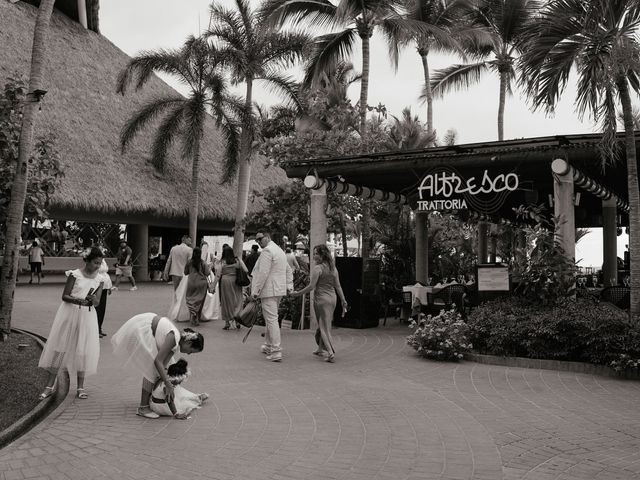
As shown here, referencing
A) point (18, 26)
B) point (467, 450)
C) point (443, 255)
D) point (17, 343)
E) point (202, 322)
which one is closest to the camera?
point (467, 450)

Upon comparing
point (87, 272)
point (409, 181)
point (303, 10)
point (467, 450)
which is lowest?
point (467, 450)

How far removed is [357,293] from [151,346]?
24.4ft

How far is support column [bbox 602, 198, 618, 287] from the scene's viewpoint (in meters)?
16.4

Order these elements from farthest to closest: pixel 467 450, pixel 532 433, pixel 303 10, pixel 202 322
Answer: pixel 303 10, pixel 202 322, pixel 532 433, pixel 467 450

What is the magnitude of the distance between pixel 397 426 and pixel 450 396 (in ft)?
4.66

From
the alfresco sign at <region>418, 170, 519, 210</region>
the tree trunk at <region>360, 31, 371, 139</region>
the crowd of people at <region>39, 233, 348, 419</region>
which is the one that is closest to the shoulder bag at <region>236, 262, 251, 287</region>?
the crowd of people at <region>39, 233, 348, 419</region>

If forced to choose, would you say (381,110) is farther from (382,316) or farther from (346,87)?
(346,87)

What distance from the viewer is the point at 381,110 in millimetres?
18812

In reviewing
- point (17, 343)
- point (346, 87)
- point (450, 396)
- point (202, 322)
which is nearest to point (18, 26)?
point (346, 87)

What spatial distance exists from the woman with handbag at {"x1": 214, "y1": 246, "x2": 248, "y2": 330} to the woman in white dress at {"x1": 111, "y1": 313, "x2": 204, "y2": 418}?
6.44 m

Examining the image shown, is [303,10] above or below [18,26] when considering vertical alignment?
below

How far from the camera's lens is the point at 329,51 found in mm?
19375

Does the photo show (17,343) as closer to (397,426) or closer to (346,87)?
(397,426)

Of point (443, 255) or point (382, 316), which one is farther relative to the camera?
point (443, 255)
